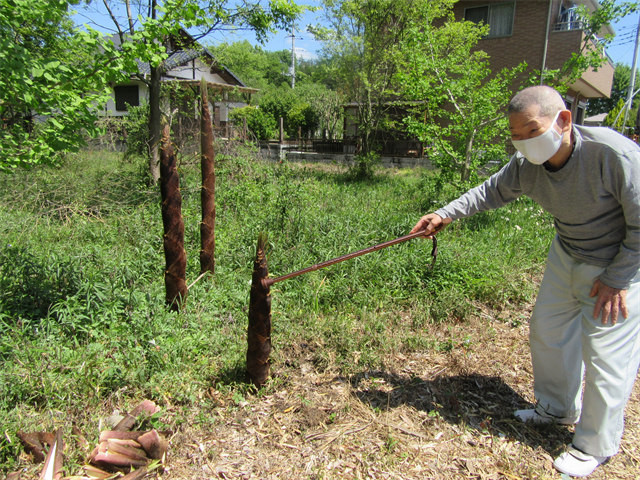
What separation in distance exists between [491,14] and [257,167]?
542 inches

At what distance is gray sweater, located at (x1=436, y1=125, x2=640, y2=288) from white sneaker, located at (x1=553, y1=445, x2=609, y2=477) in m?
0.94

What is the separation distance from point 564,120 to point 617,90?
53018mm

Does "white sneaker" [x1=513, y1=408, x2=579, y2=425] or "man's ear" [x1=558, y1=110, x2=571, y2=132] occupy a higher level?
"man's ear" [x1=558, y1=110, x2=571, y2=132]

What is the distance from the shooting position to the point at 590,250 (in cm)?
224

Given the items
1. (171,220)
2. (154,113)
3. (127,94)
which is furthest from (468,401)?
(127,94)

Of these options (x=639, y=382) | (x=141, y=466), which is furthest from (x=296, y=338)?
(x=639, y=382)

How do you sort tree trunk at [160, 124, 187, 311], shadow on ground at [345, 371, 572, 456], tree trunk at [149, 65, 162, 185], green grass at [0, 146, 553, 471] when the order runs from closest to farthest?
shadow on ground at [345, 371, 572, 456] < green grass at [0, 146, 553, 471] < tree trunk at [160, 124, 187, 311] < tree trunk at [149, 65, 162, 185]

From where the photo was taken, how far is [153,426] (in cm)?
229

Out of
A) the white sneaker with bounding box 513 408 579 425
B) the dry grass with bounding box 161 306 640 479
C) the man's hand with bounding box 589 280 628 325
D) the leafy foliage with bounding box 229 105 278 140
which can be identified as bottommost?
the dry grass with bounding box 161 306 640 479

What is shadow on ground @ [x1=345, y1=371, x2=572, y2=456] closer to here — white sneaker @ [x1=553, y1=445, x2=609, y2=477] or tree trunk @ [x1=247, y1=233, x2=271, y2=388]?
white sneaker @ [x1=553, y1=445, x2=609, y2=477]

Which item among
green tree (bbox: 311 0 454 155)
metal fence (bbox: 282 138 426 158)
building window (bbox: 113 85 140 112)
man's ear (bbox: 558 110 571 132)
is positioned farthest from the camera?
building window (bbox: 113 85 140 112)

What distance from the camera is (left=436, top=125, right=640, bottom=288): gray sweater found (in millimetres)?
1986

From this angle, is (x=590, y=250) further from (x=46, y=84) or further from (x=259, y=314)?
(x=46, y=84)

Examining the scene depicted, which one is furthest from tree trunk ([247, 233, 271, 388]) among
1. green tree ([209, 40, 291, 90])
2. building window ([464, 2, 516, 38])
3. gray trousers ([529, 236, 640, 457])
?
building window ([464, 2, 516, 38])
